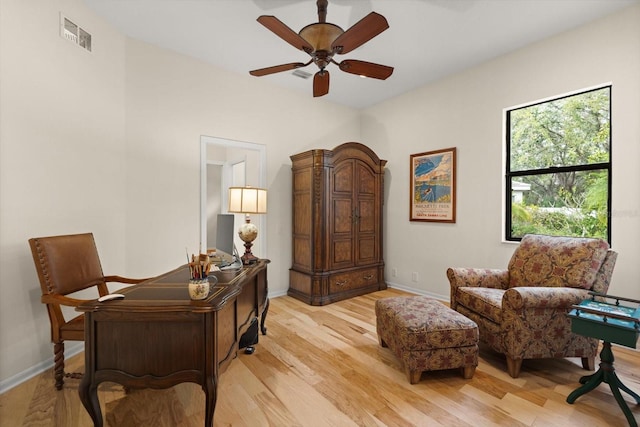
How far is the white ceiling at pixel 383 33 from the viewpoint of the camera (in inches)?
95.9

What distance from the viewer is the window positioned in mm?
2713

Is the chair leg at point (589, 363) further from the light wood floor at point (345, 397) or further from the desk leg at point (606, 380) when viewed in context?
the desk leg at point (606, 380)

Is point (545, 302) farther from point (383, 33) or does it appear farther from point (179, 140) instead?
point (179, 140)

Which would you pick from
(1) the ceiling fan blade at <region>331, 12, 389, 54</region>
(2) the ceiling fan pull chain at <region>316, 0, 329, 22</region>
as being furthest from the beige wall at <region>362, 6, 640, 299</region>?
(2) the ceiling fan pull chain at <region>316, 0, 329, 22</region>

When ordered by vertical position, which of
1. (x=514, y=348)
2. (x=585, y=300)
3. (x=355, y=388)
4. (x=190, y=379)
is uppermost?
(x=585, y=300)

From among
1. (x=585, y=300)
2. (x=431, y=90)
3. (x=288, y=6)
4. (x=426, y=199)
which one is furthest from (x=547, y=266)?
(x=288, y=6)

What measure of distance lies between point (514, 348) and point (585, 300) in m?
0.56

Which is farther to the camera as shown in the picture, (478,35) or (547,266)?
(478,35)

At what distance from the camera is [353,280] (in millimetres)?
4012

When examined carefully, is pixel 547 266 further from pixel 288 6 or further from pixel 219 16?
pixel 219 16

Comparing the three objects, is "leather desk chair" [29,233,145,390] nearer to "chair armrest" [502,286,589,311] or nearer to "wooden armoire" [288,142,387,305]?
"wooden armoire" [288,142,387,305]

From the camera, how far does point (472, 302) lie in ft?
7.93

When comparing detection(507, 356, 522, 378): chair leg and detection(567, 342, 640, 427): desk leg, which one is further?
detection(507, 356, 522, 378): chair leg

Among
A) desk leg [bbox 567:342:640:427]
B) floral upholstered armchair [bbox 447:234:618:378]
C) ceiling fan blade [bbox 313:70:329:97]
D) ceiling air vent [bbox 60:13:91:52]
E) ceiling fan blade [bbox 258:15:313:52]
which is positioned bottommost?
desk leg [bbox 567:342:640:427]
